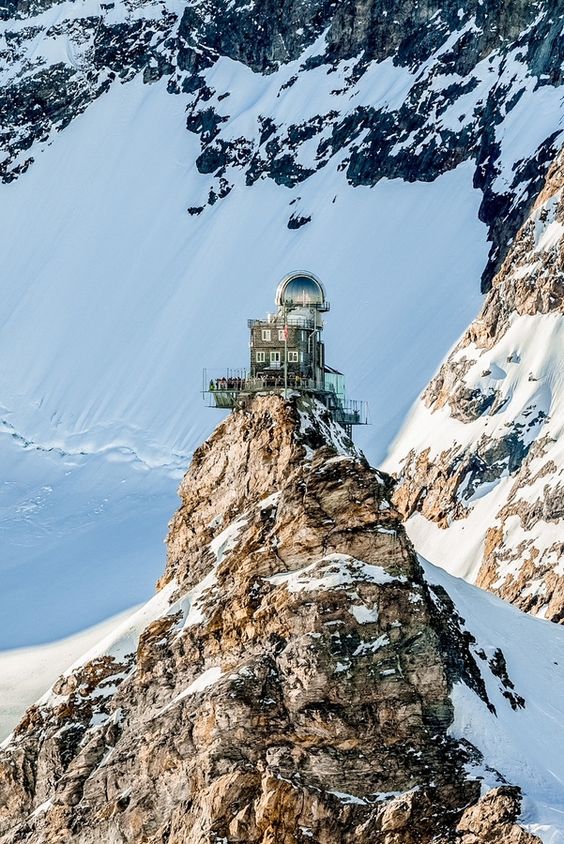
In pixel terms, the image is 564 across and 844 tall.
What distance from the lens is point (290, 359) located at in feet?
359

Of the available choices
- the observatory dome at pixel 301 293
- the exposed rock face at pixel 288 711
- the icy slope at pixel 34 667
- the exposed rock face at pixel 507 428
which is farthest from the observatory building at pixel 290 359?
the exposed rock face at pixel 507 428

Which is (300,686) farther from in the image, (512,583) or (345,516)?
(512,583)

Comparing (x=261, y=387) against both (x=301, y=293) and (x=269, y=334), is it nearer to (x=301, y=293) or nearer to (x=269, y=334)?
(x=269, y=334)

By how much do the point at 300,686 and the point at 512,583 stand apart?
65.0m

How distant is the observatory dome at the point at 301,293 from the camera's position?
117m

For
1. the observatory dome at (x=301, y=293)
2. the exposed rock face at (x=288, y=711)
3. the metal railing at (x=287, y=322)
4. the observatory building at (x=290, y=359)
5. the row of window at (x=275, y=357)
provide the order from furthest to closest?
the observatory dome at (x=301, y=293), the metal railing at (x=287, y=322), the row of window at (x=275, y=357), the observatory building at (x=290, y=359), the exposed rock face at (x=288, y=711)

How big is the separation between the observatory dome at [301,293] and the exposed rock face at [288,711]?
2028 cm

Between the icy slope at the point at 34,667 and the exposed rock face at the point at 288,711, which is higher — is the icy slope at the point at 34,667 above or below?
above

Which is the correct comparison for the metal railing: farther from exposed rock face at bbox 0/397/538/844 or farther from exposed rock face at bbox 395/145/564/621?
exposed rock face at bbox 395/145/564/621

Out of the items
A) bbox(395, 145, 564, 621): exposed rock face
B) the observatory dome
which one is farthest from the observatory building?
bbox(395, 145, 564, 621): exposed rock face

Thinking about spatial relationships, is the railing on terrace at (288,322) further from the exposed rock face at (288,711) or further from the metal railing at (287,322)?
the exposed rock face at (288,711)

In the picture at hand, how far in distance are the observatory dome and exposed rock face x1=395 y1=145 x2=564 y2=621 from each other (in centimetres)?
3634

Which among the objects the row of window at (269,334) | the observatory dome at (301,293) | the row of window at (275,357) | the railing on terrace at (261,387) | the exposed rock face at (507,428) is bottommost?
the railing on terrace at (261,387)

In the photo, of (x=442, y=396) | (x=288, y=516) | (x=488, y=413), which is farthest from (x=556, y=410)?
(x=288, y=516)
